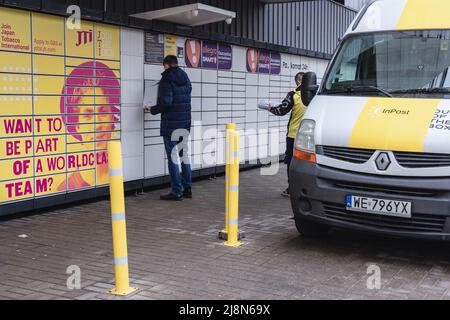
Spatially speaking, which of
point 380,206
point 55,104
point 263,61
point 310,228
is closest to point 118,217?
point 380,206

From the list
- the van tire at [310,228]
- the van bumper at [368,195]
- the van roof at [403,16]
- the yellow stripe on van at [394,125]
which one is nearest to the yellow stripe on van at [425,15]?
the van roof at [403,16]

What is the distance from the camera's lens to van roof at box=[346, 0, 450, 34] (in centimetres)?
595

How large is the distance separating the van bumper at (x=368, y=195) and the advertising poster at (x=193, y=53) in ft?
14.6

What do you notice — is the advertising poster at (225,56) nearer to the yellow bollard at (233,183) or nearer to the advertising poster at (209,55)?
the advertising poster at (209,55)

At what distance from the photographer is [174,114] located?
8.28 m

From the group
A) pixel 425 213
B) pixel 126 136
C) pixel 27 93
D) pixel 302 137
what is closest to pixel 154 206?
pixel 126 136

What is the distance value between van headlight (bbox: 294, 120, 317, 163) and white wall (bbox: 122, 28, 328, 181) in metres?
3.56

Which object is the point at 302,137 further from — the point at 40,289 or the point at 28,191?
the point at 28,191

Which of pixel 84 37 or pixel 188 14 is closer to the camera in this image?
pixel 84 37

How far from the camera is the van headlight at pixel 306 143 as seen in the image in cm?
561

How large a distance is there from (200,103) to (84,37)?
289 centimetres

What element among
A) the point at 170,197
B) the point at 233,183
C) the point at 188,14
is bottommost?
the point at 170,197

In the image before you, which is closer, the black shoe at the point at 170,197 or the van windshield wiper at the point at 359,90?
the van windshield wiper at the point at 359,90

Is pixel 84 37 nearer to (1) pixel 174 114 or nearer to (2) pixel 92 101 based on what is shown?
(2) pixel 92 101
